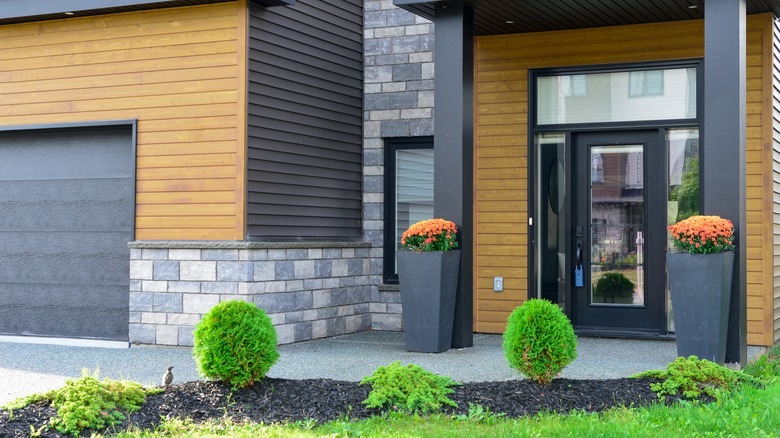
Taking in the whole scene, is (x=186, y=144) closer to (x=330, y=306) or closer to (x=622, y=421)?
(x=330, y=306)

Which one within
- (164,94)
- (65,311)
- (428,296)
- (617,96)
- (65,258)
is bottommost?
(65,311)

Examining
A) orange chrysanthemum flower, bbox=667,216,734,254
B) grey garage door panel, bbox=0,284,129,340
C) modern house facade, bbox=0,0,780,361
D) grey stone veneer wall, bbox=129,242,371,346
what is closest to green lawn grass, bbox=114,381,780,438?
orange chrysanthemum flower, bbox=667,216,734,254

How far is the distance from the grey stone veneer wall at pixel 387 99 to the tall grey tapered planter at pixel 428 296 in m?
2.48

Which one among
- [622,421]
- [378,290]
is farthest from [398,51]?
[622,421]

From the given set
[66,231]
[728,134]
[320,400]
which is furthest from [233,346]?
[66,231]

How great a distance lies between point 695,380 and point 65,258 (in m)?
7.08

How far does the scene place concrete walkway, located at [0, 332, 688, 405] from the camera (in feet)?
25.4

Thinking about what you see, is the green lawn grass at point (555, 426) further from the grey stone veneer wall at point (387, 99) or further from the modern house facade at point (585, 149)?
the grey stone veneer wall at point (387, 99)

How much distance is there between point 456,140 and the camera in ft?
30.4

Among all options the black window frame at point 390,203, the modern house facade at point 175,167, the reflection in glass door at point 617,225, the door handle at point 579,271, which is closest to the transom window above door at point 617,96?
the reflection in glass door at point 617,225

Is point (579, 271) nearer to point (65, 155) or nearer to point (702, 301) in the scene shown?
point (702, 301)

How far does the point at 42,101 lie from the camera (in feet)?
34.8

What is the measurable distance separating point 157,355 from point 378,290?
10.7 ft

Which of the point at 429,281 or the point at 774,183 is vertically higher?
the point at 774,183
